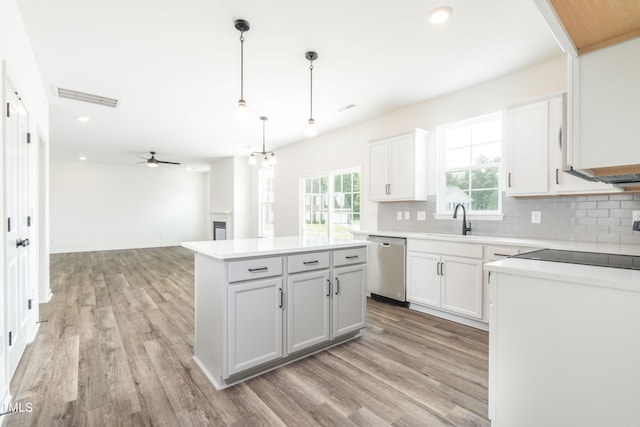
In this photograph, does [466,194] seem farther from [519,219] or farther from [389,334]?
[389,334]

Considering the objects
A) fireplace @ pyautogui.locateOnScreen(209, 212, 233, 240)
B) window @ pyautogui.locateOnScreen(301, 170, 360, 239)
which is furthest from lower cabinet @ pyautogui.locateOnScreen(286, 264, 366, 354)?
fireplace @ pyautogui.locateOnScreen(209, 212, 233, 240)

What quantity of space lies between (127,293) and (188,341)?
2320 mm

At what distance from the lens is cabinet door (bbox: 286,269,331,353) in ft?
7.69

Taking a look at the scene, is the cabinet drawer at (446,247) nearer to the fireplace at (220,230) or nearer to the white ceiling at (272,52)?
the white ceiling at (272,52)

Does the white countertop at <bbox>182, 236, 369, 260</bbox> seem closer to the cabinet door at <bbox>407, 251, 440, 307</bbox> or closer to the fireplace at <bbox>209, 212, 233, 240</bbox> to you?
the cabinet door at <bbox>407, 251, 440, 307</bbox>

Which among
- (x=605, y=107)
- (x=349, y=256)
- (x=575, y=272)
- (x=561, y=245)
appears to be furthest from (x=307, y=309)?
(x=561, y=245)

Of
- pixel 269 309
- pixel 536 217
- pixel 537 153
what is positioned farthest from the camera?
pixel 536 217

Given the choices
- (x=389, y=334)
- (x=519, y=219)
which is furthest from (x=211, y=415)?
(x=519, y=219)

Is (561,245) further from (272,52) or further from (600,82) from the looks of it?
(272,52)

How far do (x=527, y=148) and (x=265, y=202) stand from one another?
5857mm

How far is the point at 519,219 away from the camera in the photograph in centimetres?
321

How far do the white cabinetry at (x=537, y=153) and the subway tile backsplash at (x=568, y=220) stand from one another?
264 mm

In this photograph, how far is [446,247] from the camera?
3.30 meters

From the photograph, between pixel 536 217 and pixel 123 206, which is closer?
pixel 536 217
